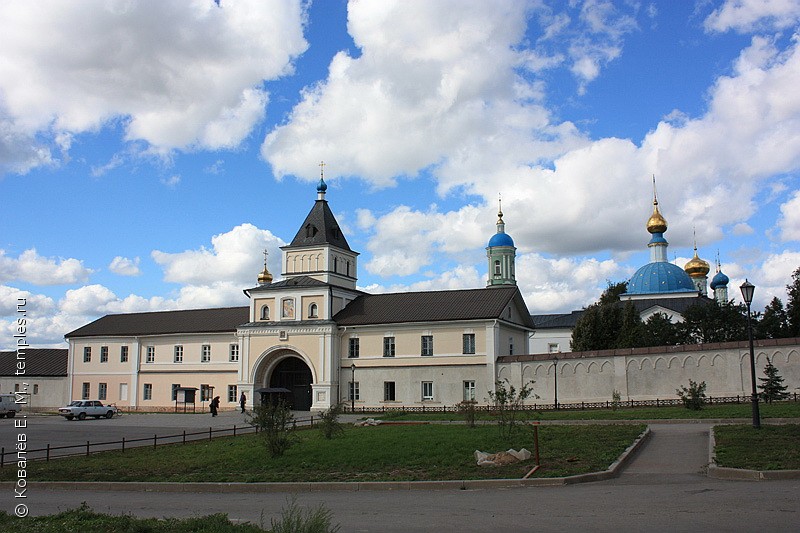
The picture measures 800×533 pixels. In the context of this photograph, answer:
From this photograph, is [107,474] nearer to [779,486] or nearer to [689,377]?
[779,486]

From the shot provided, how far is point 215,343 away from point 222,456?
36044 mm

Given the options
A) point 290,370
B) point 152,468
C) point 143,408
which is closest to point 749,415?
point 152,468

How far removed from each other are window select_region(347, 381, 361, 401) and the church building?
0.08m

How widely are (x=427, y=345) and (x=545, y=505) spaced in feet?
120

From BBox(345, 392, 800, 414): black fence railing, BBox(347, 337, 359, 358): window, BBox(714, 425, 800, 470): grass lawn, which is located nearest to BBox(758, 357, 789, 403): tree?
BBox(345, 392, 800, 414): black fence railing

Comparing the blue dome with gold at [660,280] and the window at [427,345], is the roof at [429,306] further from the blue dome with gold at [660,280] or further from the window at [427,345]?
the blue dome with gold at [660,280]

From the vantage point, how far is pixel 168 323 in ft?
194

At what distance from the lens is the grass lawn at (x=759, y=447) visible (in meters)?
15.0

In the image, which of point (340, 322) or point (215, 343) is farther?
point (215, 343)

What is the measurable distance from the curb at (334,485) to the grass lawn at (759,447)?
89.5 inches

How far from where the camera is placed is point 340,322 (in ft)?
169

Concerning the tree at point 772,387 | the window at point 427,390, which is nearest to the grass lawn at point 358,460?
the tree at point 772,387

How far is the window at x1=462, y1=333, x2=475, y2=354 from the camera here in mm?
47844

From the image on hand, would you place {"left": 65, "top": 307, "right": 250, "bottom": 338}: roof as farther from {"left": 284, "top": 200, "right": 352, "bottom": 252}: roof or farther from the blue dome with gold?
the blue dome with gold
